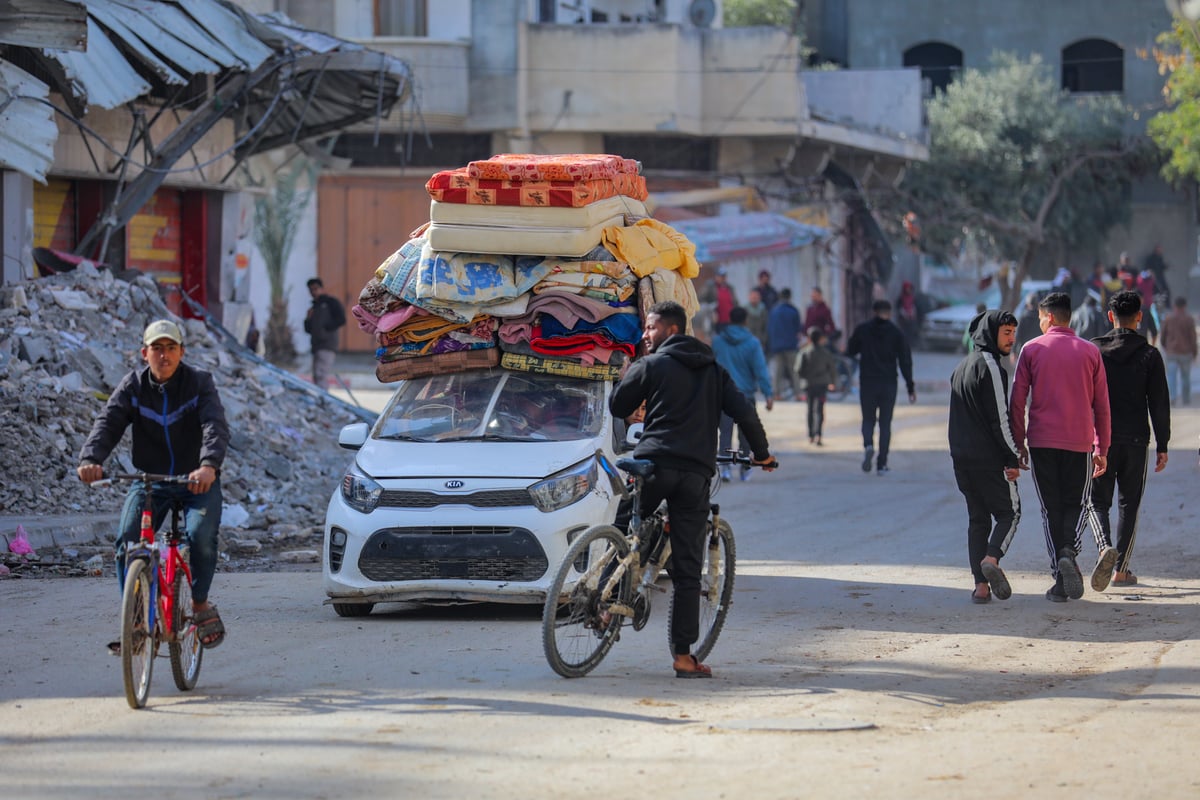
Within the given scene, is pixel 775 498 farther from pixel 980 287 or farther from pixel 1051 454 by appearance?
pixel 980 287

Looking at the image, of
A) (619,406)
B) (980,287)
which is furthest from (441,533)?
(980,287)

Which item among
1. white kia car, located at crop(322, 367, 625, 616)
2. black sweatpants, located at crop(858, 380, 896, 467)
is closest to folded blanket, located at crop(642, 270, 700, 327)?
white kia car, located at crop(322, 367, 625, 616)

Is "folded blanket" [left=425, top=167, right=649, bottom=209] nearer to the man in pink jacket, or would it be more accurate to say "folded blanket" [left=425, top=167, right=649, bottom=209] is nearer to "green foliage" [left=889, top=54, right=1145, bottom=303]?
the man in pink jacket

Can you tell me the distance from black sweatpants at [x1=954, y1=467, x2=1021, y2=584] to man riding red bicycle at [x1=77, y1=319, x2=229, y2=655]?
4.81 meters

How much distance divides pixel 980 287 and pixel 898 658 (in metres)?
41.4

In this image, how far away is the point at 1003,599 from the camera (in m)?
10.7

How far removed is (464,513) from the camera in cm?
980

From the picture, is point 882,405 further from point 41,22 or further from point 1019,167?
point 1019,167

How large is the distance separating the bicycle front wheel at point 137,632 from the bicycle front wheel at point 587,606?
175 centimetres

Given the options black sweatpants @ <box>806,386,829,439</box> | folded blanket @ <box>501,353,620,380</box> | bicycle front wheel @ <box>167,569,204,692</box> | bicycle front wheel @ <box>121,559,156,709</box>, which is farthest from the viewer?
black sweatpants @ <box>806,386,829,439</box>

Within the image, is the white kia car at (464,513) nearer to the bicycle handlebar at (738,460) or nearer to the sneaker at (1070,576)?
the bicycle handlebar at (738,460)

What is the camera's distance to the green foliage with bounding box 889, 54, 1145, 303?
44.9 metres

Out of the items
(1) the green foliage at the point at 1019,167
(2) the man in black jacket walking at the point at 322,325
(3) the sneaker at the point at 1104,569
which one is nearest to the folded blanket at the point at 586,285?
(3) the sneaker at the point at 1104,569

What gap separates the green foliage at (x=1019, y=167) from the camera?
44.9 metres
